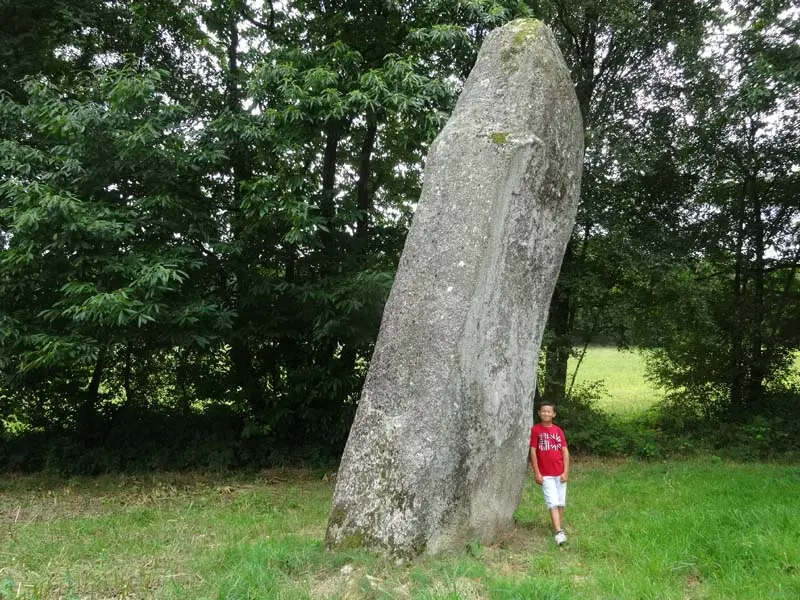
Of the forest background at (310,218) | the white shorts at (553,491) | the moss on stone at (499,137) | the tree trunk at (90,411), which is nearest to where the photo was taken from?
the moss on stone at (499,137)

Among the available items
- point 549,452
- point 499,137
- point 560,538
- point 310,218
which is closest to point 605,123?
point 310,218

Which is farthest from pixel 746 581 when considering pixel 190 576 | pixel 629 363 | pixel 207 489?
pixel 629 363

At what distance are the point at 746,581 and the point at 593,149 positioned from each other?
7922 mm

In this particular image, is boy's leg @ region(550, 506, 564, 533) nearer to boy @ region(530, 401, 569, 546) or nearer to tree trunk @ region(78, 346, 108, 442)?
boy @ region(530, 401, 569, 546)

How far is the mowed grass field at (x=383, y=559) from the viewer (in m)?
4.21

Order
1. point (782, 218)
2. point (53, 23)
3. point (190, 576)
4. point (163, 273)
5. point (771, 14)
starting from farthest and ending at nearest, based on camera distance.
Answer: point (782, 218) < point (771, 14) < point (53, 23) < point (163, 273) < point (190, 576)

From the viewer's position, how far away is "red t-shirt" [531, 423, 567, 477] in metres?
5.60

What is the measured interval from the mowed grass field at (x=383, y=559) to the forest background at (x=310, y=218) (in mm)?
1941

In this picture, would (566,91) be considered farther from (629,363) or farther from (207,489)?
(629,363)

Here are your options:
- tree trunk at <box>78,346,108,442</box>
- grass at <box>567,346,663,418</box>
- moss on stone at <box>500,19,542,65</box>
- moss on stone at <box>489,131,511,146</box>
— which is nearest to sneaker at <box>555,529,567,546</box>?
moss on stone at <box>489,131,511,146</box>

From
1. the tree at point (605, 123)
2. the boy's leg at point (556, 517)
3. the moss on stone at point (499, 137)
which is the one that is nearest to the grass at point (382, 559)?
the boy's leg at point (556, 517)

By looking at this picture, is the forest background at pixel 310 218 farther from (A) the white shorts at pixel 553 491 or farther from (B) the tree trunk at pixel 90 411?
(A) the white shorts at pixel 553 491

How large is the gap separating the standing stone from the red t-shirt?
0.42 m

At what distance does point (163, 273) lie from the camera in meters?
6.84
